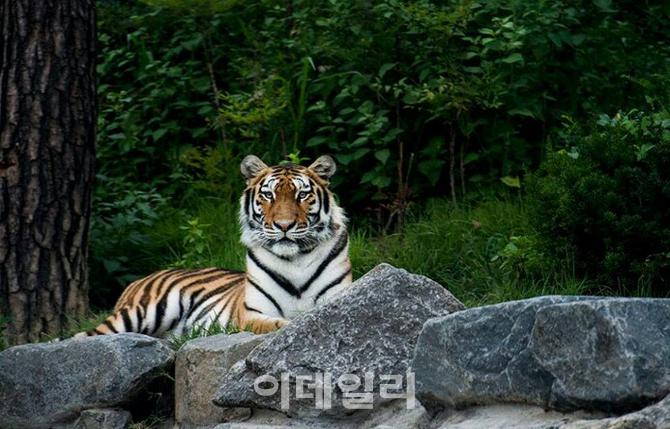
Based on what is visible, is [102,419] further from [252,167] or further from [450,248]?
[450,248]

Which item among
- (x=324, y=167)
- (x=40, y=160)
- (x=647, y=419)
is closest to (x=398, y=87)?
(x=324, y=167)

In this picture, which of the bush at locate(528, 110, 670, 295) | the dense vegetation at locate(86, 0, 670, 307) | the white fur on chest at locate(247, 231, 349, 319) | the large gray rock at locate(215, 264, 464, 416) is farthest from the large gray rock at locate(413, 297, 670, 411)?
the dense vegetation at locate(86, 0, 670, 307)

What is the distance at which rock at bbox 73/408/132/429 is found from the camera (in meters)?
5.96

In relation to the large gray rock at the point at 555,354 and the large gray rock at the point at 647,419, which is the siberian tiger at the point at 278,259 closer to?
the large gray rock at the point at 555,354

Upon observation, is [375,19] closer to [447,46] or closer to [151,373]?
[447,46]

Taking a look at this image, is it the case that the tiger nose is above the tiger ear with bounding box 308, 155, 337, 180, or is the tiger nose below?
below

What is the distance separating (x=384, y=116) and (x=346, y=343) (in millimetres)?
3872

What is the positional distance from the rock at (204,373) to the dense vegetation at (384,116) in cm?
187

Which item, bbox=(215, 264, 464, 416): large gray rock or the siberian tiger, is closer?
bbox=(215, 264, 464, 416): large gray rock

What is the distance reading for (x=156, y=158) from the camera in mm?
10250

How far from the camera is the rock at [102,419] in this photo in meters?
5.96

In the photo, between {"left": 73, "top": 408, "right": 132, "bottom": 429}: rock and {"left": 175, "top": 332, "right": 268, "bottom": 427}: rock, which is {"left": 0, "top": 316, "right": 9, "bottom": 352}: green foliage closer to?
{"left": 73, "top": 408, "right": 132, "bottom": 429}: rock

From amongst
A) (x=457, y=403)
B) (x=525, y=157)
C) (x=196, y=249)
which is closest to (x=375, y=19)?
→ (x=525, y=157)

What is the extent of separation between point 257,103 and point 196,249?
127 centimetres
